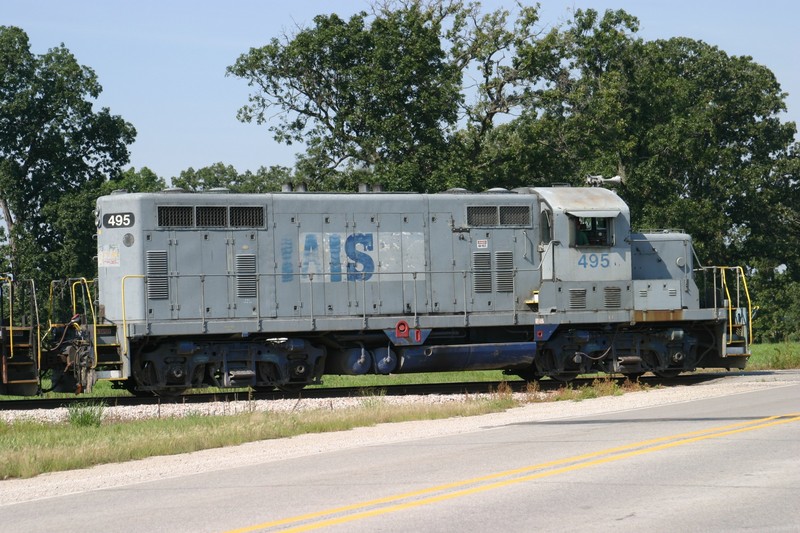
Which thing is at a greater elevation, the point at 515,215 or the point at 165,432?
the point at 515,215

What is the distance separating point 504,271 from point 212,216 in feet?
19.0

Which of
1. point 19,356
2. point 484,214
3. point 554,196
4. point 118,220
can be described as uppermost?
point 554,196

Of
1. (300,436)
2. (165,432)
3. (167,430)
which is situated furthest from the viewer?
(167,430)

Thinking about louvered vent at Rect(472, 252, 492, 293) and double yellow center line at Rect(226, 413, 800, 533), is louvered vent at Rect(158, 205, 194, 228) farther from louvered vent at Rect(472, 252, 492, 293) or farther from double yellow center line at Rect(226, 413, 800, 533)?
double yellow center line at Rect(226, 413, 800, 533)

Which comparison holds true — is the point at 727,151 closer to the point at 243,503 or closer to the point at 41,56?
the point at 41,56

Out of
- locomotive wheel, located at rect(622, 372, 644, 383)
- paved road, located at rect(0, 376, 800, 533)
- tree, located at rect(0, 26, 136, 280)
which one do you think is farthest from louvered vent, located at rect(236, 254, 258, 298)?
tree, located at rect(0, 26, 136, 280)

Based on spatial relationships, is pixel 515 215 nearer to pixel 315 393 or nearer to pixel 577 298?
pixel 577 298

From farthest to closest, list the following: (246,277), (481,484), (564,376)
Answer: (564,376), (246,277), (481,484)

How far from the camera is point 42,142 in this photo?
42062mm

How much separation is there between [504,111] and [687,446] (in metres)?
29.3

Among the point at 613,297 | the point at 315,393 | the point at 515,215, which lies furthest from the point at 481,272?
the point at 315,393

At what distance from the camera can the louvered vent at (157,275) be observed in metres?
18.8

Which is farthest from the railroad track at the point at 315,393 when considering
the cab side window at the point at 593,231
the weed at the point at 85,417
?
the cab side window at the point at 593,231

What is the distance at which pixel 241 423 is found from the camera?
46.2 ft
